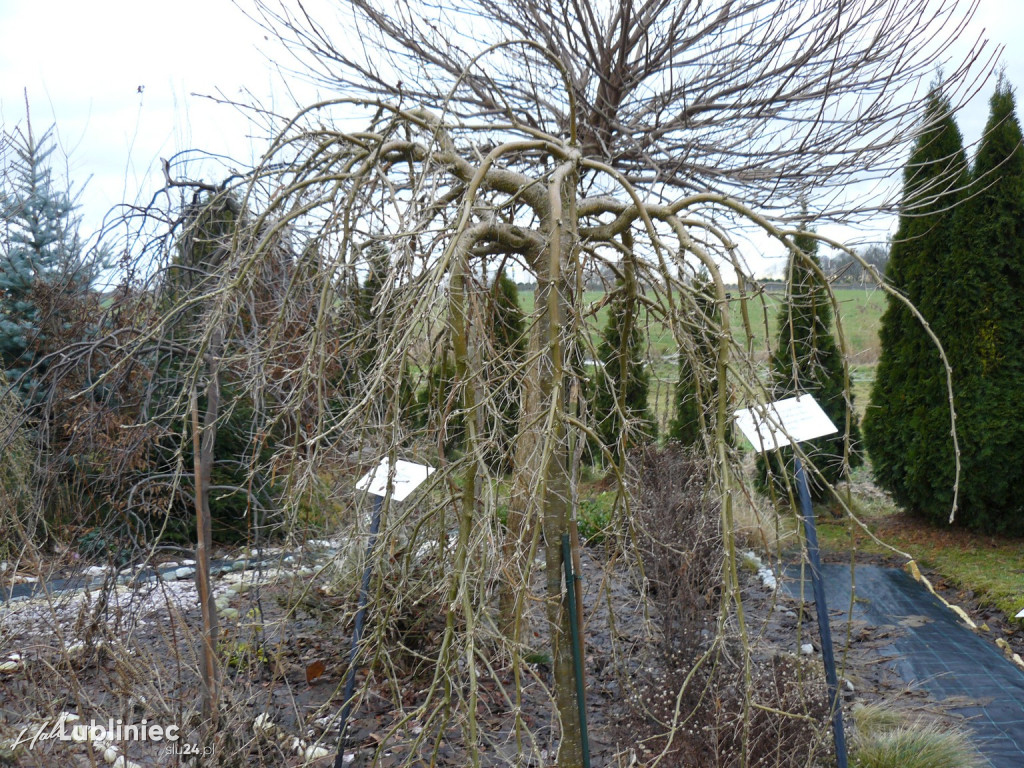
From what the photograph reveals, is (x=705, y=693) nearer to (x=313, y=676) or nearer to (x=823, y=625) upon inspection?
(x=823, y=625)

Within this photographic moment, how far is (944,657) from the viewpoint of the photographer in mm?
4496

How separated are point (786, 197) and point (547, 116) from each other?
201cm

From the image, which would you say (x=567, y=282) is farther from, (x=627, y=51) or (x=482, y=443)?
(x=627, y=51)

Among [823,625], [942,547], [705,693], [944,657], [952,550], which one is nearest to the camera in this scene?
[705,693]

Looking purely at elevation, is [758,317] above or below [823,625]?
above

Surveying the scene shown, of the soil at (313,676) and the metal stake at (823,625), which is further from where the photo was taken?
the soil at (313,676)

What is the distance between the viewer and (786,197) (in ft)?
17.6

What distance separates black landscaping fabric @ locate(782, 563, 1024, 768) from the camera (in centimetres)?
363

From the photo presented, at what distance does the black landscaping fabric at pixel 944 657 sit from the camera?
11.9ft

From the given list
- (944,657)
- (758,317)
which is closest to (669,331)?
(944,657)

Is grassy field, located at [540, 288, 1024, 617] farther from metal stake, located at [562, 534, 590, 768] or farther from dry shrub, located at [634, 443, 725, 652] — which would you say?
metal stake, located at [562, 534, 590, 768]

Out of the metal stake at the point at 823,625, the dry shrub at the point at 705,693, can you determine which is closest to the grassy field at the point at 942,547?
the dry shrub at the point at 705,693

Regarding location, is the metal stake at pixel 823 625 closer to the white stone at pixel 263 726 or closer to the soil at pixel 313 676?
the soil at pixel 313 676

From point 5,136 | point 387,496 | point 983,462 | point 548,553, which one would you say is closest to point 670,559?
point 548,553
